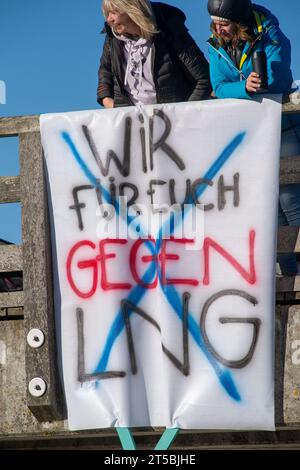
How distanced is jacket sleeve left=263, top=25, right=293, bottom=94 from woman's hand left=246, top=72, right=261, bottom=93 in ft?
0.41

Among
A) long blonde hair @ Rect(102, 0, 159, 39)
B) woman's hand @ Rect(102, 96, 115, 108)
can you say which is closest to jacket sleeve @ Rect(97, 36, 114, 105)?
woman's hand @ Rect(102, 96, 115, 108)

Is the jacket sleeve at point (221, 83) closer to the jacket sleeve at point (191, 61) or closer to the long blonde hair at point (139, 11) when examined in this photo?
the jacket sleeve at point (191, 61)

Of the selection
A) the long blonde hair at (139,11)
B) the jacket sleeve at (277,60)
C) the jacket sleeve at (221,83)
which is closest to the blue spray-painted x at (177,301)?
the jacket sleeve at (221,83)

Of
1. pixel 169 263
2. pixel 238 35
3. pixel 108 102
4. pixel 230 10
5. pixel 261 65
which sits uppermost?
pixel 230 10

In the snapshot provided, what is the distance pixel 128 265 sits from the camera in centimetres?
661

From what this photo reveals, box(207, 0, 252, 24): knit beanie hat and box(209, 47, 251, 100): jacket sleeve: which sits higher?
box(207, 0, 252, 24): knit beanie hat

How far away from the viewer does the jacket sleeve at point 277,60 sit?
655 centimetres

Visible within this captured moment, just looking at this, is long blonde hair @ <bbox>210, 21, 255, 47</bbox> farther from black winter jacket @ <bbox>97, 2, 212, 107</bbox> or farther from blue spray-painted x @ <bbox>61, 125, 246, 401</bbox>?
blue spray-painted x @ <bbox>61, 125, 246, 401</bbox>

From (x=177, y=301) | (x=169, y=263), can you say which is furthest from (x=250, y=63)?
(x=177, y=301)

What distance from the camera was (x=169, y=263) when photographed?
6504 mm

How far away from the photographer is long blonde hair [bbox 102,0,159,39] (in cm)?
675

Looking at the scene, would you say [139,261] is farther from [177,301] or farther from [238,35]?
[238,35]

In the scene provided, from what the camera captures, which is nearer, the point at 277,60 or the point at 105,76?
the point at 277,60

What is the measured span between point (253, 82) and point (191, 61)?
2.02 feet
